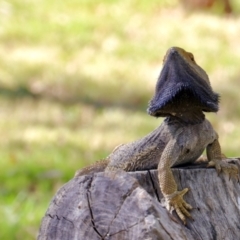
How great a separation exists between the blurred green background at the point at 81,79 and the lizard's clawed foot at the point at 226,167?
302 cm

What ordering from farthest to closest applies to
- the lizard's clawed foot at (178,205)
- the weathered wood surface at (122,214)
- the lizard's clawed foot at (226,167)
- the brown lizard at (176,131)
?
the lizard's clawed foot at (226,167)
the brown lizard at (176,131)
the lizard's clawed foot at (178,205)
the weathered wood surface at (122,214)

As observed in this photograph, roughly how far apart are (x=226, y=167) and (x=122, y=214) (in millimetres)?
788

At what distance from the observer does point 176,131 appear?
3.66 meters

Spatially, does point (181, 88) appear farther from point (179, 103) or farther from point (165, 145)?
point (165, 145)

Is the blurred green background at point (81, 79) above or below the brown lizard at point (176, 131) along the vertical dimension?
above

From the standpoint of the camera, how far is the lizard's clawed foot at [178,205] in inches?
131

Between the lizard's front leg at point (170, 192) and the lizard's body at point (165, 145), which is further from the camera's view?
the lizard's body at point (165, 145)

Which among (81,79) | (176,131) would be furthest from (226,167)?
(81,79)

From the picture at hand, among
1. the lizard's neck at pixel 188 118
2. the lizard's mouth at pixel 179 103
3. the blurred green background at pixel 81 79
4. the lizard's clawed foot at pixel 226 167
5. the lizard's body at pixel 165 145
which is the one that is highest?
the blurred green background at pixel 81 79

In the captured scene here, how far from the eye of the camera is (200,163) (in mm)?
3809

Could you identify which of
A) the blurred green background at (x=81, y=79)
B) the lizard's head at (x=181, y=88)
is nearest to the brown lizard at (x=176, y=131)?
the lizard's head at (x=181, y=88)

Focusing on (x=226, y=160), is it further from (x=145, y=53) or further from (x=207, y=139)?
(x=145, y=53)

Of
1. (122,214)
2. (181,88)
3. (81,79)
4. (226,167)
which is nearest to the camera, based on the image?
(122,214)

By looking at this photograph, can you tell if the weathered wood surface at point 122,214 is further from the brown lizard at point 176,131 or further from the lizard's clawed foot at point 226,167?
the lizard's clawed foot at point 226,167
